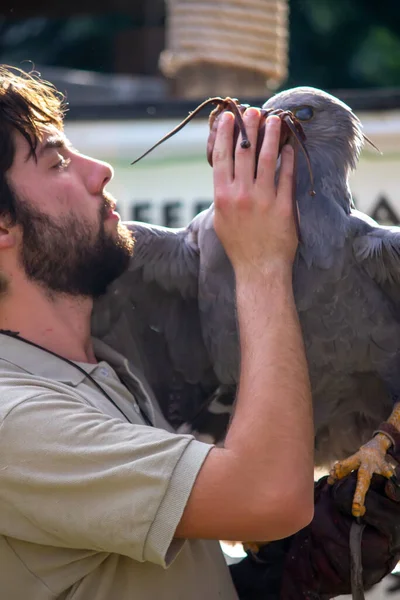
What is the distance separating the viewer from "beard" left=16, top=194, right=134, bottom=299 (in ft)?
7.20

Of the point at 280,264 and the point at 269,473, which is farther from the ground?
the point at 280,264

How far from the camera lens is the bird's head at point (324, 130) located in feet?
9.26

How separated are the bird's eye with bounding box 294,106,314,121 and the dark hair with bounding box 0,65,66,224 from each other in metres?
0.74

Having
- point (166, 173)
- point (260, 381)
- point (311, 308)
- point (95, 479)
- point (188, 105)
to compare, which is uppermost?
point (260, 381)

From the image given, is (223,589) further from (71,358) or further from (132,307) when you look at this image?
(132,307)

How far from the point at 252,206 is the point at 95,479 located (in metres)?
0.63

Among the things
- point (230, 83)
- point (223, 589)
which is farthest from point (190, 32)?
point (223, 589)

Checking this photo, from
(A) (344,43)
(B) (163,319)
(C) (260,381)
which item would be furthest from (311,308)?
(A) (344,43)

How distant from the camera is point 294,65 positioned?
11008 mm

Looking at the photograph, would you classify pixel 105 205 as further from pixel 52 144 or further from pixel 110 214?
pixel 52 144

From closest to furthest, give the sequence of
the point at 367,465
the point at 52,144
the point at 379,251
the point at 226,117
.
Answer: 1. the point at 226,117
2. the point at 52,144
3. the point at 367,465
4. the point at 379,251

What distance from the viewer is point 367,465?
97.3 inches

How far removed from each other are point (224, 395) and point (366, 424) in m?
0.43

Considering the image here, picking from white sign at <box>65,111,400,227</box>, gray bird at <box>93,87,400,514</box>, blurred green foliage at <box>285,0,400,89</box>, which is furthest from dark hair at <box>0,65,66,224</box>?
blurred green foliage at <box>285,0,400,89</box>
